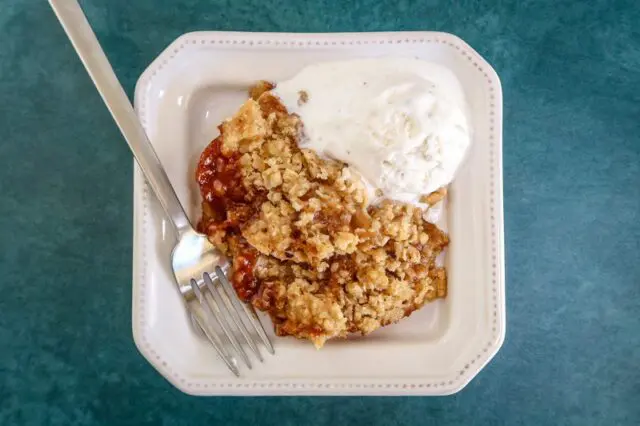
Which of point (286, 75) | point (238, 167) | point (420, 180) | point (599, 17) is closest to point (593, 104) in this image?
point (599, 17)

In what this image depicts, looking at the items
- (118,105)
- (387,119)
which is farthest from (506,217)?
(118,105)

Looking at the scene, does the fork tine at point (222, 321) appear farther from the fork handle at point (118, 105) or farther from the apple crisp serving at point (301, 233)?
the fork handle at point (118, 105)

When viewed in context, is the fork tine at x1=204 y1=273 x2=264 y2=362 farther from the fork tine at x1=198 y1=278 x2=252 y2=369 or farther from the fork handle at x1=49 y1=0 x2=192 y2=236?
the fork handle at x1=49 y1=0 x2=192 y2=236

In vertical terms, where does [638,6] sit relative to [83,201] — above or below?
above

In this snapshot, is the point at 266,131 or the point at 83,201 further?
the point at 83,201

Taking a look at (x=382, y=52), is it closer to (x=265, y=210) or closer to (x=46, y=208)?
(x=265, y=210)

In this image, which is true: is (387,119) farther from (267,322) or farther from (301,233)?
(267,322)

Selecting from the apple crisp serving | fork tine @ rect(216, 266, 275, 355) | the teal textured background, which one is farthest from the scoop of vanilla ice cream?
fork tine @ rect(216, 266, 275, 355)
